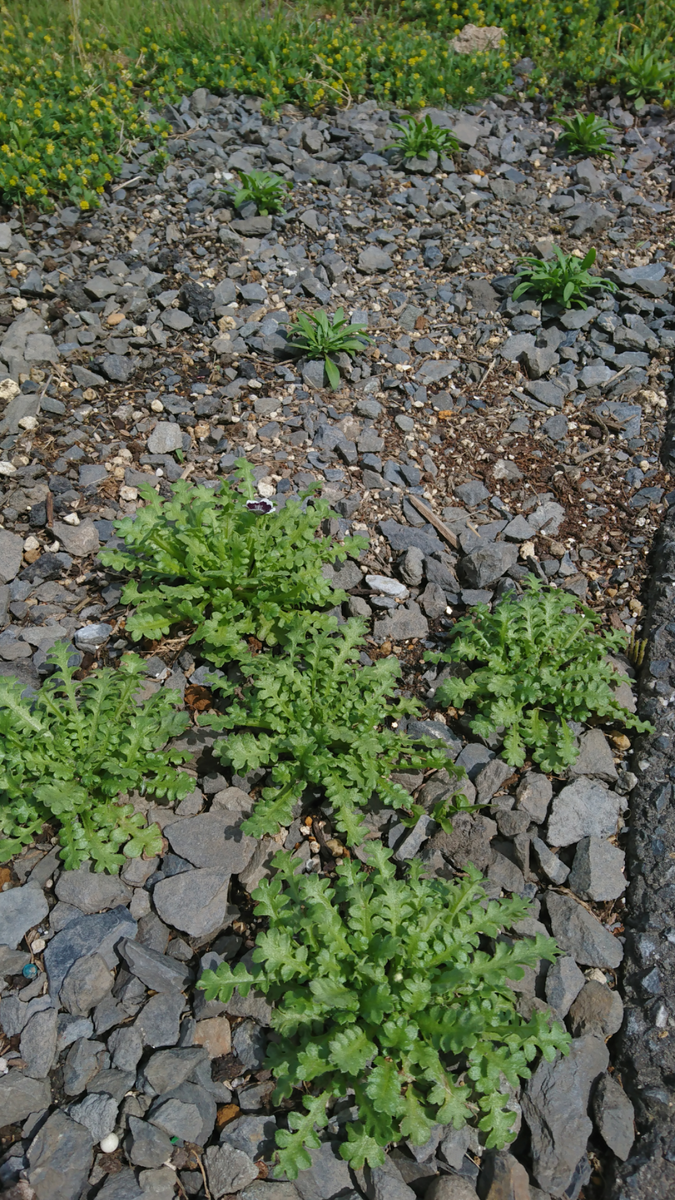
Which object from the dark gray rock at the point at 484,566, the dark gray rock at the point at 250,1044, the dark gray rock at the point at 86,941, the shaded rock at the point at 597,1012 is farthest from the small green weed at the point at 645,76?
the dark gray rock at the point at 250,1044

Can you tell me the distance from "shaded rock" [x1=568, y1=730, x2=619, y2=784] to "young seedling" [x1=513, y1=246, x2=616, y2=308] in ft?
8.91

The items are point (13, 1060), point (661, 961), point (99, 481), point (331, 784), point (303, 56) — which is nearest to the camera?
point (13, 1060)

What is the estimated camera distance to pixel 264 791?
296cm

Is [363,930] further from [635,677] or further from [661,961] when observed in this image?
[635,677]

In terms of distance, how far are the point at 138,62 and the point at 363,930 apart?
260 inches

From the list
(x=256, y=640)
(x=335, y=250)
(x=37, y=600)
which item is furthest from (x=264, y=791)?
(x=335, y=250)

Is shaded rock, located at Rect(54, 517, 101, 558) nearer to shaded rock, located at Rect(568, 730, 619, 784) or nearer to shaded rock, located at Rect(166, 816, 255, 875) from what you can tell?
shaded rock, located at Rect(166, 816, 255, 875)

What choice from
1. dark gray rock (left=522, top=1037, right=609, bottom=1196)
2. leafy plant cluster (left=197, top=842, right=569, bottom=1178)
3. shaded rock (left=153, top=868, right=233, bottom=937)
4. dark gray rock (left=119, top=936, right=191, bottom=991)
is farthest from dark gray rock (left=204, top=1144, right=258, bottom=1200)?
dark gray rock (left=522, top=1037, right=609, bottom=1196)

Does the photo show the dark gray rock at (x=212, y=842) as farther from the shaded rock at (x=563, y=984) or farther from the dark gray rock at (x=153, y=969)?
the shaded rock at (x=563, y=984)

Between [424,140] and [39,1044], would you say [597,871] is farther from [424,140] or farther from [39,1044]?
[424,140]

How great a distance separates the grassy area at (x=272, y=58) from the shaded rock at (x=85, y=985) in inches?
188

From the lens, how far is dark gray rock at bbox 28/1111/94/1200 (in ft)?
7.41

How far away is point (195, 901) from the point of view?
2.82 meters

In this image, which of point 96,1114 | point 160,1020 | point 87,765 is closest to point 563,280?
point 87,765
